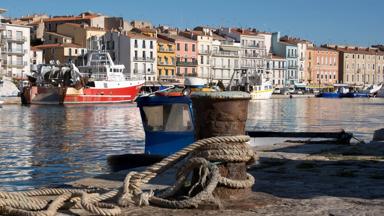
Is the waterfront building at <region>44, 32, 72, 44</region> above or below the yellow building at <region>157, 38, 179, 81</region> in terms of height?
above

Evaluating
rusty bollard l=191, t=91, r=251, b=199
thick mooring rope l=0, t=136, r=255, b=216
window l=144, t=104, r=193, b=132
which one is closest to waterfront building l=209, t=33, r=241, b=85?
window l=144, t=104, r=193, b=132

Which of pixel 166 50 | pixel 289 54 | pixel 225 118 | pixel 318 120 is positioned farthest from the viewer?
pixel 289 54

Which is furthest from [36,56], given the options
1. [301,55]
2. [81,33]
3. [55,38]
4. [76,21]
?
[301,55]

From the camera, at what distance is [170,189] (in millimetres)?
6656

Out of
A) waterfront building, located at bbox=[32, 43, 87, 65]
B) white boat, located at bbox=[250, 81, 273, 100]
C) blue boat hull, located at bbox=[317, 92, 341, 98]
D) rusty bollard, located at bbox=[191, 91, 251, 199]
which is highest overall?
waterfront building, located at bbox=[32, 43, 87, 65]

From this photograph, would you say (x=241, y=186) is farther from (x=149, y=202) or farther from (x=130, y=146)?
(x=130, y=146)

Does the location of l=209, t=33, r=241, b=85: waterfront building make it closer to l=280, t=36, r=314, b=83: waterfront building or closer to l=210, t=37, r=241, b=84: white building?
l=210, t=37, r=241, b=84: white building

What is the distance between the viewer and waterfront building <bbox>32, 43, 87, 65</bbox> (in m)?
104

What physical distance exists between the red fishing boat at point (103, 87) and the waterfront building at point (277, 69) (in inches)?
2453

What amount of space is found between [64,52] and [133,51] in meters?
12.0

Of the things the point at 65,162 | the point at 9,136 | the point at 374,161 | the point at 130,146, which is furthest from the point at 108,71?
the point at 374,161

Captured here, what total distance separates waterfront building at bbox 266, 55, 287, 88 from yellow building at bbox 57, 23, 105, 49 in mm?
44559

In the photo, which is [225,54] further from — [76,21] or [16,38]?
[16,38]

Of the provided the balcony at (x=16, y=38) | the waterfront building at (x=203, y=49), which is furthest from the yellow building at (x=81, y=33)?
the waterfront building at (x=203, y=49)
